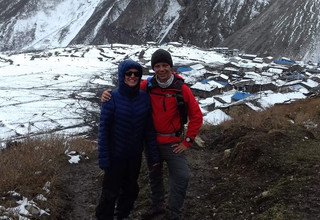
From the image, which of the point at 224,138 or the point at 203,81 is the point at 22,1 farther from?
the point at 224,138

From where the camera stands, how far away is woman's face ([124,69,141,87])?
431 centimetres

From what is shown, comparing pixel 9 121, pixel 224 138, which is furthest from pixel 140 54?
pixel 224 138

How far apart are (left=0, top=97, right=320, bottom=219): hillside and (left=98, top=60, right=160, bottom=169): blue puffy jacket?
4.28ft

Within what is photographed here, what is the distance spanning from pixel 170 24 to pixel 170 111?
79.5 metres

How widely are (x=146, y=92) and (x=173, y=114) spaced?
0.39 meters

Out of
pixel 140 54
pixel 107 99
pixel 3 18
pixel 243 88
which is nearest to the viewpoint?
pixel 107 99

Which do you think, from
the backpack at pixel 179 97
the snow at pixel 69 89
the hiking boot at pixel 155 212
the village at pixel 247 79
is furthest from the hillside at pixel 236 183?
the village at pixel 247 79

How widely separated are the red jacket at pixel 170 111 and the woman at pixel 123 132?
8 cm

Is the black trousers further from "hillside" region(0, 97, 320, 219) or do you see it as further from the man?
"hillside" region(0, 97, 320, 219)

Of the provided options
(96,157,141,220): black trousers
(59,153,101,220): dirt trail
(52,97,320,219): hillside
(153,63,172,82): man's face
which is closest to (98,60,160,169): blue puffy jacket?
(96,157,141,220): black trousers

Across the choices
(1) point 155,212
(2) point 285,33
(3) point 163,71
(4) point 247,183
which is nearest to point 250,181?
(4) point 247,183

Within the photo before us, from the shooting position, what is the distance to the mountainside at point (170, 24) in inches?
2372

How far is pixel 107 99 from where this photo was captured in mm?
4332

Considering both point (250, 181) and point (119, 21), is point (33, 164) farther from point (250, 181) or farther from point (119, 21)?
point (119, 21)
